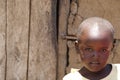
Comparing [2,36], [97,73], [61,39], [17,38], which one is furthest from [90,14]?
[97,73]

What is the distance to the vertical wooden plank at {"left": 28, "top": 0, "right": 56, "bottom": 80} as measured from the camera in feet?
9.90

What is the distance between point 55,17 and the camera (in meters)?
3.03

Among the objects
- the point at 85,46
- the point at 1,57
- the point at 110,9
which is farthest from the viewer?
the point at 1,57

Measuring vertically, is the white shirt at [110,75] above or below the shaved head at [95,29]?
below

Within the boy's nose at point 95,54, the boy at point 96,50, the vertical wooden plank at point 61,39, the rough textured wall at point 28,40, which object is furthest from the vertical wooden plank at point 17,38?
the boy's nose at point 95,54

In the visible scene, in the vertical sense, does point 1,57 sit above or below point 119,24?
below

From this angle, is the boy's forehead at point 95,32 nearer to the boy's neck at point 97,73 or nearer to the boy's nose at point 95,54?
the boy's nose at point 95,54

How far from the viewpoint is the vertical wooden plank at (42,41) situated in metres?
3.02

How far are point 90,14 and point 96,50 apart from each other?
128 cm

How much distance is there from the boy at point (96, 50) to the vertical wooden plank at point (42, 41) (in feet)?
4.05

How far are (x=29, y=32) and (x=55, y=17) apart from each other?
24 cm

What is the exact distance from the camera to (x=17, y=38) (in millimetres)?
3082

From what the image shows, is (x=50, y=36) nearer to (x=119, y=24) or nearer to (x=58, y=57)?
(x=58, y=57)

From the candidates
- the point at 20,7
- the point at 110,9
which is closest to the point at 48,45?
the point at 20,7
